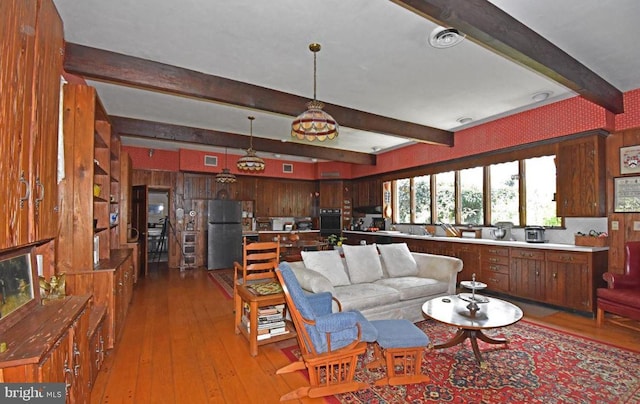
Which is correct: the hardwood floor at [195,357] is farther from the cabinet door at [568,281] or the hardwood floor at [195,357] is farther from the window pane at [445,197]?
the window pane at [445,197]

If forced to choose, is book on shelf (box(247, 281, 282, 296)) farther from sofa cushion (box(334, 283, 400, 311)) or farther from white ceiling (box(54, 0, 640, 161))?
white ceiling (box(54, 0, 640, 161))

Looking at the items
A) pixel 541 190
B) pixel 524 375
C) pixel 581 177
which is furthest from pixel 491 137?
pixel 524 375

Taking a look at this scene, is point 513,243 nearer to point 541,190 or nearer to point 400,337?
point 541,190

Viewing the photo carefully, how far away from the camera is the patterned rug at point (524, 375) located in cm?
233

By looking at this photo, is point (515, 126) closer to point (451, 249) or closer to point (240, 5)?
point (451, 249)

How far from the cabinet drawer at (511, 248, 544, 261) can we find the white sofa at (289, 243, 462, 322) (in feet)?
4.35

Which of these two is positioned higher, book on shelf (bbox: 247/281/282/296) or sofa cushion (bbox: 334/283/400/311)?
book on shelf (bbox: 247/281/282/296)

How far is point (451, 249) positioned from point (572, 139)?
257 cm

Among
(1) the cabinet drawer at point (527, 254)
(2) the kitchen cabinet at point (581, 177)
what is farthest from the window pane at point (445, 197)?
(2) the kitchen cabinet at point (581, 177)

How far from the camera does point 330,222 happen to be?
9.48 metres

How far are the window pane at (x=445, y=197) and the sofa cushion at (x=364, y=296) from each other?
12.0ft

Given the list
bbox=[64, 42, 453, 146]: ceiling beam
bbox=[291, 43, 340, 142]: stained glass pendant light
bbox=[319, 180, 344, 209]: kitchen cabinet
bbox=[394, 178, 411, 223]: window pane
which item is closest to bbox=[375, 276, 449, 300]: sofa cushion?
bbox=[291, 43, 340, 142]: stained glass pendant light

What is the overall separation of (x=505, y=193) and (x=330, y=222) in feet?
16.1

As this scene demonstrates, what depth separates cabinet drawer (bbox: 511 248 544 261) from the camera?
4584 millimetres
